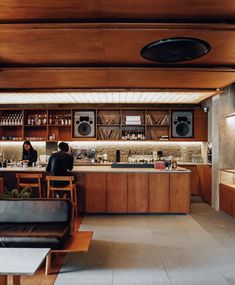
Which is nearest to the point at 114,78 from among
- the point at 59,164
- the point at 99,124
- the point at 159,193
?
the point at 59,164

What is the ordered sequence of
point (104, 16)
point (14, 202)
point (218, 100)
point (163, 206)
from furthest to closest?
point (218, 100) < point (163, 206) < point (14, 202) < point (104, 16)

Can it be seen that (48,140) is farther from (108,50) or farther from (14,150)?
(108,50)

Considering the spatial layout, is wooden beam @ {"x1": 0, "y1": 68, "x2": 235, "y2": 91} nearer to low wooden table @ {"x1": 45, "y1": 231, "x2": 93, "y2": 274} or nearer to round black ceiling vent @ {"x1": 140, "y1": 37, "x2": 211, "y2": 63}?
round black ceiling vent @ {"x1": 140, "y1": 37, "x2": 211, "y2": 63}

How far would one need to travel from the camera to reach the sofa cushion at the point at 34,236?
347 cm

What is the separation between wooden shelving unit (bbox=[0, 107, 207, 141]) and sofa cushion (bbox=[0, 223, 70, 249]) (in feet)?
18.4

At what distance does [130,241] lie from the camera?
4672 mm

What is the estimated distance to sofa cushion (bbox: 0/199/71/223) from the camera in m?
4.12

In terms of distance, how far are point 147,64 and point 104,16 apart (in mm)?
1874

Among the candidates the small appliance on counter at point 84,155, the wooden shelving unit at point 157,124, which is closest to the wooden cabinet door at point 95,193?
the small appliance on counter at point 84,155

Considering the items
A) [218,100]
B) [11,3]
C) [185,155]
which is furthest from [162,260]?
[185,155]

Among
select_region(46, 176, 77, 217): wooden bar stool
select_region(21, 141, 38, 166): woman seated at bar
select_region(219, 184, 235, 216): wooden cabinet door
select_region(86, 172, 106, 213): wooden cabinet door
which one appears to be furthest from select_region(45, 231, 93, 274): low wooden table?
select_region(21, 141, 38, 166): woman seated at bar

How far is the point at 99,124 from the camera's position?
9.38 m

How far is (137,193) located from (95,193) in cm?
93

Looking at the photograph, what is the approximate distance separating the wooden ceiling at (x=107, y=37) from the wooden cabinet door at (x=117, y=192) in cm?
212
